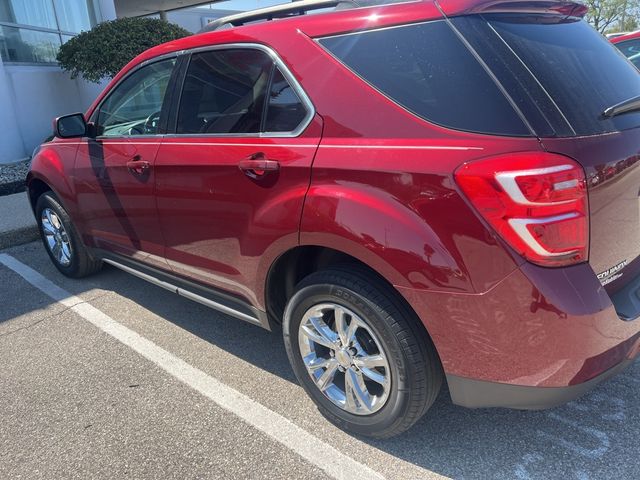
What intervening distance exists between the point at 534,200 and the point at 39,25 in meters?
11.8

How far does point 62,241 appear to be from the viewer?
441 centimetres

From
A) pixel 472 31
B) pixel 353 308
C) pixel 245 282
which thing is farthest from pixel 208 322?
pixel 472 31

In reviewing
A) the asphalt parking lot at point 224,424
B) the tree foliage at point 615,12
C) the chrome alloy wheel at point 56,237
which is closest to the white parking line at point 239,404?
the asphalt parking lot at point 224,424

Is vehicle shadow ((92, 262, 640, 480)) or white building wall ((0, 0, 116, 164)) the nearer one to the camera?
vehicle shadow ((92, 262, 640, 480))

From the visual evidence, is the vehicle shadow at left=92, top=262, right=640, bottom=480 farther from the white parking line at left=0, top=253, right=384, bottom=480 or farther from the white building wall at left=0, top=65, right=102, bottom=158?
the white building wall at left=0, top=65, right=102, bottom=158

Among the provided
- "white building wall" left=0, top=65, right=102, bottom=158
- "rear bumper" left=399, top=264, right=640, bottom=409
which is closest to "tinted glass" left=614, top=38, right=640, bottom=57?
"rear bumper" left=399, top=264, right=640, bottom=409

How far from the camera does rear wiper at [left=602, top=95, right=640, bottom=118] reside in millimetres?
1985

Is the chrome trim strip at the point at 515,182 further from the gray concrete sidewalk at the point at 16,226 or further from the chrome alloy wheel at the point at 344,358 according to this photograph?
the gray concrete sidewalk at the point at 16,226

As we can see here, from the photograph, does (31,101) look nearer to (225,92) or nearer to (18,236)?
(18,236)

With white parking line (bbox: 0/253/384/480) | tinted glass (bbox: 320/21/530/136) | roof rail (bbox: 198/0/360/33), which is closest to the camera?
tinted glass (bbox: 320/21/530/136)

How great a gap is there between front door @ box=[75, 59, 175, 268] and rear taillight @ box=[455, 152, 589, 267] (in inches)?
77.9

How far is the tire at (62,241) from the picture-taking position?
13.8 ft

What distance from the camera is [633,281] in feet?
6.91

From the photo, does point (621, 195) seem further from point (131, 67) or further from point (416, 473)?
point (131, 67)
